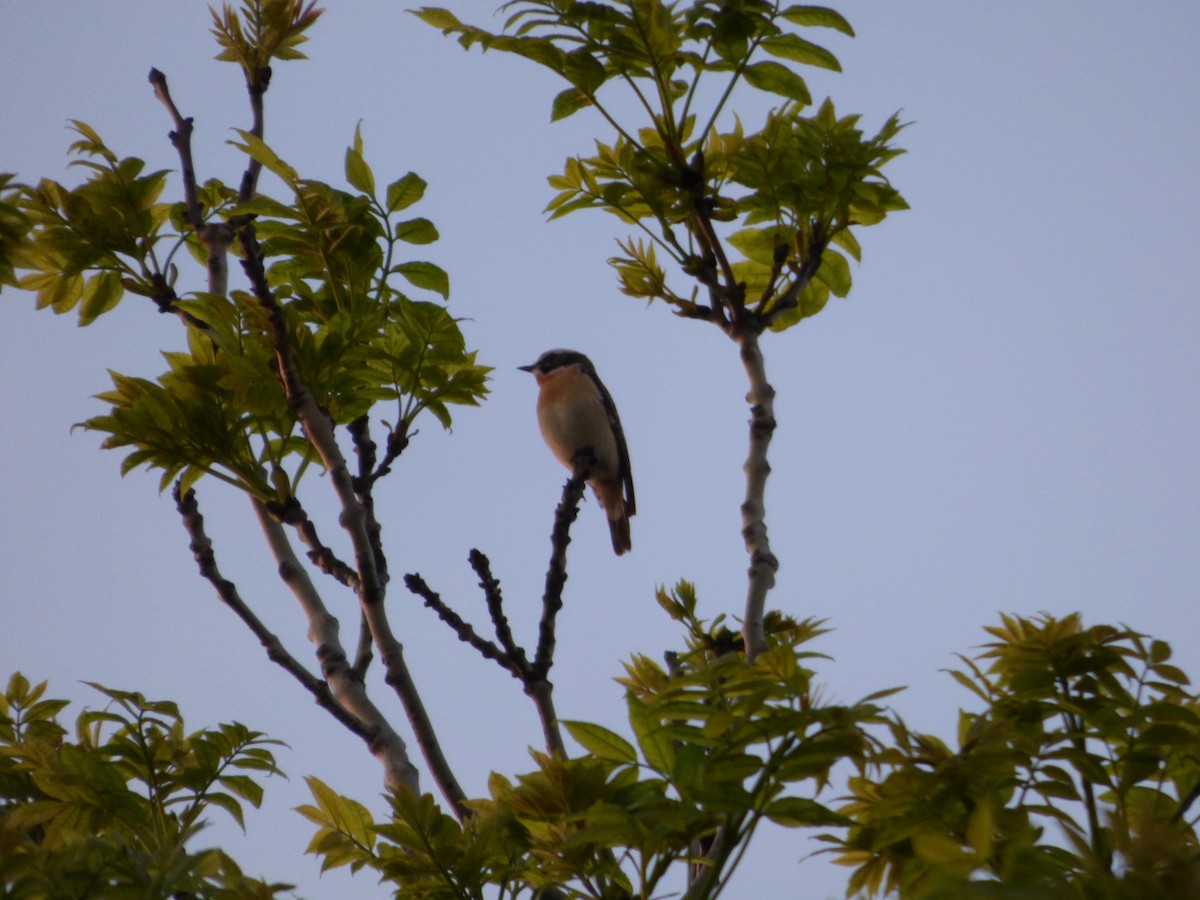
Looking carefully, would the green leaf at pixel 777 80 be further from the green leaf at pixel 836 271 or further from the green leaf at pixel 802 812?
the green leaf at pixel 802 812

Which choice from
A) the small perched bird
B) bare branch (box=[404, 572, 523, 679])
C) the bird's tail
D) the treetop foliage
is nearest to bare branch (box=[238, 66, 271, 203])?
the treetop foliage

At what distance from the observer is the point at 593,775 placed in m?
2.37

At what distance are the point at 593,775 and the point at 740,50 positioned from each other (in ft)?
7.33

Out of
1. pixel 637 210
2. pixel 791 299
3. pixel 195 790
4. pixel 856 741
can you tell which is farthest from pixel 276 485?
pixel 856 741

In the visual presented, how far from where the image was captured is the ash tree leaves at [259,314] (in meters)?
3.56

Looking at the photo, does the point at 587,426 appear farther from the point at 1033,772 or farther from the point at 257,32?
the point at 1033,772

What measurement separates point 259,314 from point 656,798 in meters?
2.18

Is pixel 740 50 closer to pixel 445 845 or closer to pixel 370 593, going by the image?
pixel 370 593

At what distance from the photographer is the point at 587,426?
9.74 meters

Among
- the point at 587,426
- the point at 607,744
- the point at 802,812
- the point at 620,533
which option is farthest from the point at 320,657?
the point at 620,533

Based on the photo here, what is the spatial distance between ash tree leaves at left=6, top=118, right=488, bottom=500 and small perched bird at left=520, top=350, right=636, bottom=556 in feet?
16.9

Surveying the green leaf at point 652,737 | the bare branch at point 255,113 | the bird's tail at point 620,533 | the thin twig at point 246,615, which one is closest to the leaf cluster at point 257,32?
the bare branch at point 255,113

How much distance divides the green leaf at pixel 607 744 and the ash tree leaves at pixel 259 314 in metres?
1.70

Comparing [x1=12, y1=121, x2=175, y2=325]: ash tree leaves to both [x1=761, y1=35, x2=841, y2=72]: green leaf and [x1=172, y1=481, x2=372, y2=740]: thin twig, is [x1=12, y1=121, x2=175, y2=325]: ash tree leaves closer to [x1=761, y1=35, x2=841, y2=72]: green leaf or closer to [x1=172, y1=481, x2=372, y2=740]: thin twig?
[x1=172, y1=481, x2=372, y2=740]: thin twig
